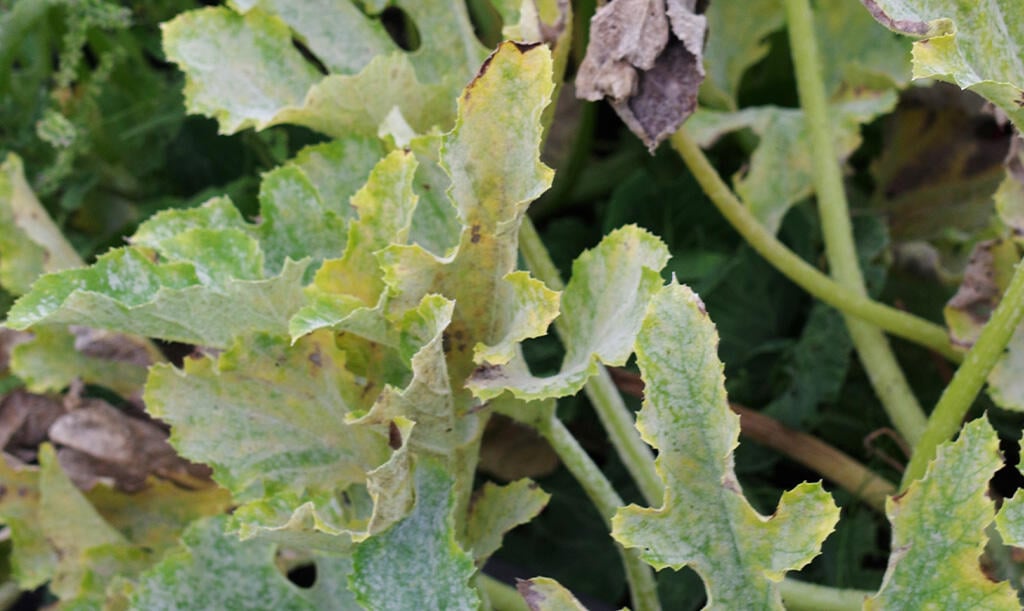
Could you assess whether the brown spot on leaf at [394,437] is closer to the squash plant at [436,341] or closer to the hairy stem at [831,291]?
the squash plant at [436,341]

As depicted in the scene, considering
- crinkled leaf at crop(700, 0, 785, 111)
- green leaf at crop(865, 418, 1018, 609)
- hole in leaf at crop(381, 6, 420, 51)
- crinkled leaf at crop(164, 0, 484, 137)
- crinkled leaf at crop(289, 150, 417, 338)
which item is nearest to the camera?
green leaf at crop(865, 418, 1018, 609)

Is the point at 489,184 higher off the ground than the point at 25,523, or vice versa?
the point at 489,184

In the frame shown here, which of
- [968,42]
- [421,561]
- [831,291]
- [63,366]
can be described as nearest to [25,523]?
[63,366]

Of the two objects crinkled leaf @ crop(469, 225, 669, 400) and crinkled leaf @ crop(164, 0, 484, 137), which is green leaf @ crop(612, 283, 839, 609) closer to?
crinkled leaf @ crop(469, 225, 669, 400)

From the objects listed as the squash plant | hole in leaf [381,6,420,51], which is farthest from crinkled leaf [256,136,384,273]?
hole in leaf [381,6,420,51]

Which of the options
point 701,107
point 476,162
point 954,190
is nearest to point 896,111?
point 954,190

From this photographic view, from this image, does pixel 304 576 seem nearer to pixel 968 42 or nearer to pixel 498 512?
pixel 498 512

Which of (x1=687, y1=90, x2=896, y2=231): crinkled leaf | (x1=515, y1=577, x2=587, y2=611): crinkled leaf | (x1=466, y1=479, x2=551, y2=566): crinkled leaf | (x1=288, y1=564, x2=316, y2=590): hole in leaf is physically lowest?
(x1=288, y1=564, x2=316, y2=590): hole in leaf
